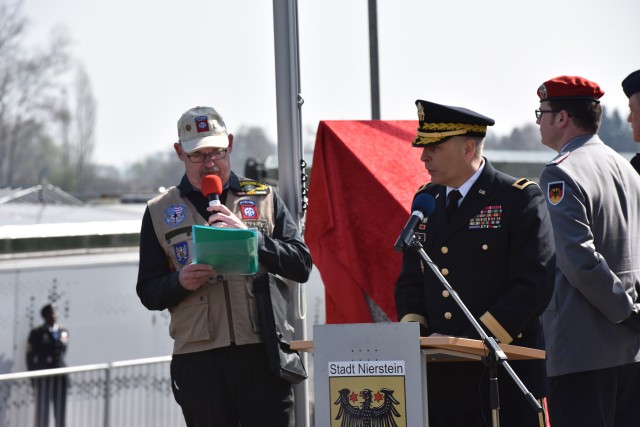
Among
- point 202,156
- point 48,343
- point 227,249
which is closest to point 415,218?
point 227,249

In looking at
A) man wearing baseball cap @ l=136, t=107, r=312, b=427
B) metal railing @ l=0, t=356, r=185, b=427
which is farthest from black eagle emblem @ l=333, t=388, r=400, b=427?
metal railing @ l=0, t=356, r=185, b=427

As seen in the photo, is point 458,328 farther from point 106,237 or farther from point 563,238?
point 106,237

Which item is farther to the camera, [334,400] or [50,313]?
[50,313]

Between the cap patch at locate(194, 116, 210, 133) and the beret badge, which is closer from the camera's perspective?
the cap patch at locate(194, 116, 210, 133)

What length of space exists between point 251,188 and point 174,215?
0.35m

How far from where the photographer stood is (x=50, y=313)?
10.3m

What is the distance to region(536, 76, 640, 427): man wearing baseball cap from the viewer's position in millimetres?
3887

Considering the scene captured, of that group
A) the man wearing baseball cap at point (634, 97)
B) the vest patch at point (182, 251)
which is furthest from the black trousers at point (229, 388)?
the man wearing baseball cap at point (634, 97)

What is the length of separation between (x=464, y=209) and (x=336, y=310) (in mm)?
1267

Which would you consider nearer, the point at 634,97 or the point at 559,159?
the point at 559,159

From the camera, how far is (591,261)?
12.6 ft

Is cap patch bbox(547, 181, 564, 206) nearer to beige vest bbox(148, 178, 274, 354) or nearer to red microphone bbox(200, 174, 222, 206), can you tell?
beige vest bbox(148, 178, 274, 354)

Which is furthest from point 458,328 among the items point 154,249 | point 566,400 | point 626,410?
point 154,249

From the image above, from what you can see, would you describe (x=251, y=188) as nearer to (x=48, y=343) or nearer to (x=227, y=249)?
(x=227, y=249)
